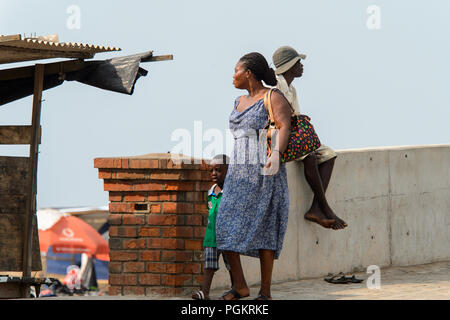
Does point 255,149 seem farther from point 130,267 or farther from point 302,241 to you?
point 302,241

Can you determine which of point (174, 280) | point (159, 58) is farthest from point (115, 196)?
point (159, 58)

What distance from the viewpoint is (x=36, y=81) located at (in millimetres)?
9055

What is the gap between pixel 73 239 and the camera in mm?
29297

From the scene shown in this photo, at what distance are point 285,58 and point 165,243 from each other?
6.66 feet

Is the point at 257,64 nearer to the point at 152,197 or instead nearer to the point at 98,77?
the point at 152,197

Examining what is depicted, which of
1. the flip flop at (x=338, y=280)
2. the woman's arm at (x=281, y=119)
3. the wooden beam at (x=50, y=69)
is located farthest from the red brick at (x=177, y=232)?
the wooden beam at (x=50, y=69)

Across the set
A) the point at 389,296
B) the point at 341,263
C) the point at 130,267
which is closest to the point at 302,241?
the point at 341,263

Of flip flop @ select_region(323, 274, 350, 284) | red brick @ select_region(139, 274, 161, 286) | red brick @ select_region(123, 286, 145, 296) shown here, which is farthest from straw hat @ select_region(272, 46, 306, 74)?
red brick @ select_region(123, 286, 145, 296)

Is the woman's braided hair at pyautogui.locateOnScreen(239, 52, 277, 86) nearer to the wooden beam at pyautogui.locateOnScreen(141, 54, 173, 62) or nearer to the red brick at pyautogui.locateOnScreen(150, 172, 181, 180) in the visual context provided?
the red brick at pyautogui.locateOnScreen(150, 172, 181, 180)

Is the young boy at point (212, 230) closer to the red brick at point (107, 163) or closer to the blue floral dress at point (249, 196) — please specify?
the blue floral dress at point (249, 196)

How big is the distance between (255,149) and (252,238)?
2.18 ft

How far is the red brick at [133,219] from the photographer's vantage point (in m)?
Result: 7.94

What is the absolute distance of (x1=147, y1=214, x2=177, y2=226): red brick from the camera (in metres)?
7.85
